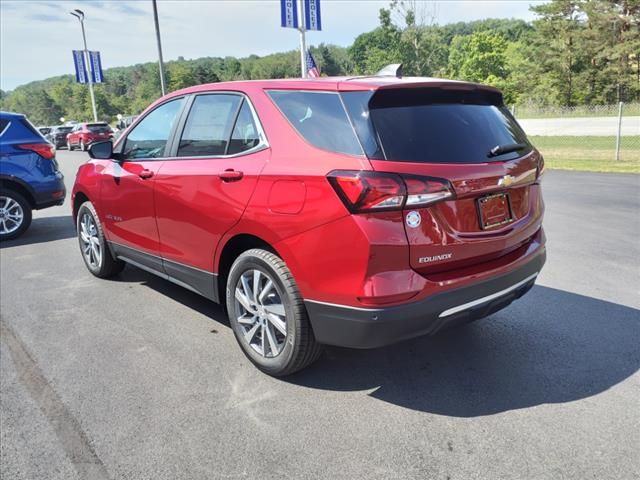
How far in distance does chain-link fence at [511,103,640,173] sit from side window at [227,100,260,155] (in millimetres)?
12822

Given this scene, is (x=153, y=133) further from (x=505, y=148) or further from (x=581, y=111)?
(x=581, y=111)

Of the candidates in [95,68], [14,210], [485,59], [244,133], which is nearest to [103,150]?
[244,133]

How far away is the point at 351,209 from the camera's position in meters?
2.62

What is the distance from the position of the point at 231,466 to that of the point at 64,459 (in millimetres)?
829

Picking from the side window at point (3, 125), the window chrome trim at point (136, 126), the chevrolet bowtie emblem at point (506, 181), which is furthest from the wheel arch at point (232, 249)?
the side window at point (3, 125)

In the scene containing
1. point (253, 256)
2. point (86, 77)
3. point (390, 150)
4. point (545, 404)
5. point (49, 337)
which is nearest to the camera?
point (390, 150)

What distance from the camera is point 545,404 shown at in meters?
2.93

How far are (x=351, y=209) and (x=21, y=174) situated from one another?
6896 millimetres

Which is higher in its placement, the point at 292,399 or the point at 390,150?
the point at 390,150

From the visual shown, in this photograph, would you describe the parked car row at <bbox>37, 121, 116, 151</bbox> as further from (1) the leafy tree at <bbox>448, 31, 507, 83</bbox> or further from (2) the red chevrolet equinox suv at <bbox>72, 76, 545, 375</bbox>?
(1) the leafy tree at <bbox>448, 31, 507, 83</bbox>

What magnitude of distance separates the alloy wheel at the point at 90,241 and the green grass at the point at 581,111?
778 inches

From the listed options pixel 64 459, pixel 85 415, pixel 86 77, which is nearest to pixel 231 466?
pixel 64 459

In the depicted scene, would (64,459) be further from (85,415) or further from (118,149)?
(118,149)

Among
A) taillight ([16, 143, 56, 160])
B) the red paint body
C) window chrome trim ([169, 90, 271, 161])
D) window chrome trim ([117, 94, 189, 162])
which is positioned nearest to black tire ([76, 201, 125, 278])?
window chrome trim ([117, 94, 189, 162])
